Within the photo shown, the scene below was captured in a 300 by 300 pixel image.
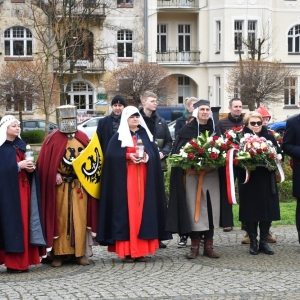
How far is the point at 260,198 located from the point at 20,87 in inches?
1133

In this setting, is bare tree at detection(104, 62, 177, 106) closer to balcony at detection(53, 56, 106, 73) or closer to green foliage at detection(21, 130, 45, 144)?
balcony at detection(53, 56, 106, 73)

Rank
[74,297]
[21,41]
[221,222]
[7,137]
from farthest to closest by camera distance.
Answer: [21,41] → [221,222] → [7,137] → [74,297]

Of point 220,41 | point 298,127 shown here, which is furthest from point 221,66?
point 298,127

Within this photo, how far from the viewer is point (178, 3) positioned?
49.2 meters

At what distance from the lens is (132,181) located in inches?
387

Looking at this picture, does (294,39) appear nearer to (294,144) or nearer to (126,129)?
(294,144)

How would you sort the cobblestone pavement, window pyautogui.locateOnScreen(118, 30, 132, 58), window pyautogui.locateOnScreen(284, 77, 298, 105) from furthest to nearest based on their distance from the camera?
window pyautogui.locateOnScreen(284, 77, 298, 105)
window pyautogui.locateOnScreen(118, 30, 132, 58)
the cobblestone pavement

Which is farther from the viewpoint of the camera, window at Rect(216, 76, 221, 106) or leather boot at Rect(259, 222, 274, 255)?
window at Rect(216, 76, 221, 106)

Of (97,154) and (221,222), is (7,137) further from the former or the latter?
(221,222)

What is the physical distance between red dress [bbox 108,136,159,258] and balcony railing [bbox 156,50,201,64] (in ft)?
132

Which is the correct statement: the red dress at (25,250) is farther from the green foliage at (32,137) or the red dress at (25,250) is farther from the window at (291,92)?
the window at (291,92)

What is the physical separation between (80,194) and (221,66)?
39.7 metres

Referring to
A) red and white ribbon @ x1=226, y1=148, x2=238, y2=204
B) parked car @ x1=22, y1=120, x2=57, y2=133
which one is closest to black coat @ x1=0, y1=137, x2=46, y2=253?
red and white ribbon @ x1=226, y1=148, x2=238, y2=204

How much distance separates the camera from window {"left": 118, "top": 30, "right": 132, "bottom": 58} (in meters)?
49.2
